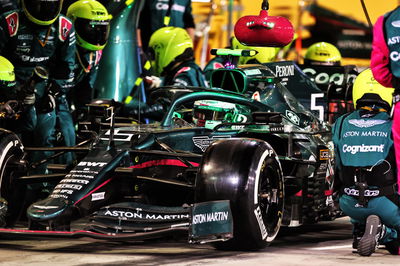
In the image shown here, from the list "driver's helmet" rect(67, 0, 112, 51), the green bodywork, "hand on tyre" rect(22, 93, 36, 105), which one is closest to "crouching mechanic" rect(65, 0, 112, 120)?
"driver's helmet" rect(67, 0, 112, 51)

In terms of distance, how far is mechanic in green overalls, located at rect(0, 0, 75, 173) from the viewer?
36.6 ft

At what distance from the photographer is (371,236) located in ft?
27.4

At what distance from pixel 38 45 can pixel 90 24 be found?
4.48 feet

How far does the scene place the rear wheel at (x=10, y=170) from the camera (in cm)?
Result: 909

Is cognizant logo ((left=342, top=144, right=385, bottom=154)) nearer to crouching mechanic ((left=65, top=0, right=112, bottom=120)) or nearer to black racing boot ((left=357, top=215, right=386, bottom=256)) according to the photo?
black racing boot ((left=357, top=215, right=386, bottom=256))

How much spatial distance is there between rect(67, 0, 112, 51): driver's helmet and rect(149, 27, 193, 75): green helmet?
111 centimetres

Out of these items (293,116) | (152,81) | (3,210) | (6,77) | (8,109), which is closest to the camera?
(3,210)

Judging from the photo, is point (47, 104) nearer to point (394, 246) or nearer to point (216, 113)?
point (216, 113)

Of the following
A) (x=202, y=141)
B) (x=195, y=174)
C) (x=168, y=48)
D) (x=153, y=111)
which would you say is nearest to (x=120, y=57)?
(x=168, y=48)

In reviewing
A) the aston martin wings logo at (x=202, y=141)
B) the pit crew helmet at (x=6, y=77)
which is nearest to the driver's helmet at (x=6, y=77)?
the pit crew helmet at (x=6, y=77)

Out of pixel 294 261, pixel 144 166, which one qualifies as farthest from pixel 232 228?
pixel 144 166

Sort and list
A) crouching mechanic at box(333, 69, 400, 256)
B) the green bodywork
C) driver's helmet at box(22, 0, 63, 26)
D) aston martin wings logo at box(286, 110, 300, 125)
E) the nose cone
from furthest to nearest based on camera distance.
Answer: the green bodywork < driver's helmet at box(22, 0, 63, 26) < aston martin wings logo at box(286, 110, 300, 125) < crouching mechanic at box(333, 69, 400, 256) < the nose cone

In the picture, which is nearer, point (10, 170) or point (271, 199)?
point (271, 199)

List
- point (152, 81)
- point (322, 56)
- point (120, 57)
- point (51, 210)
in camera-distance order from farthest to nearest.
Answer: point (322, 56) → point (120, 57) → point (152, 81) → point (51, 210)
